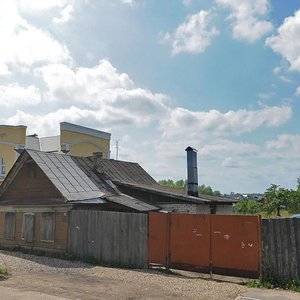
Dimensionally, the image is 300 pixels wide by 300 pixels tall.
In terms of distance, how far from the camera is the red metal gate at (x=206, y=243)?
39.9ft

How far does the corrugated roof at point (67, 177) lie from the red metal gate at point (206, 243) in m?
5.36

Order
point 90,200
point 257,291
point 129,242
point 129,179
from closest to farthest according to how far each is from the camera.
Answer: point 257,291, point 129,242, point 90,200, point 129,179

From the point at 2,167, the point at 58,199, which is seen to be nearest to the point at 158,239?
the point at 58,199

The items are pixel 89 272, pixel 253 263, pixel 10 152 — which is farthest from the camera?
pixel 10 152

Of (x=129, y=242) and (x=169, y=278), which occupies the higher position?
(x=129, y=242)

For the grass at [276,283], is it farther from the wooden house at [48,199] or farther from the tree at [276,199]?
the tree at [276,199]

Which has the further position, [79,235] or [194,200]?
[194,200]

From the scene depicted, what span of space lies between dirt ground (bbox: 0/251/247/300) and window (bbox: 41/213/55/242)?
12.2 feet

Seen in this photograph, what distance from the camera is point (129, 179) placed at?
81.8ft

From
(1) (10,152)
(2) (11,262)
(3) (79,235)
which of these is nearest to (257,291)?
(3) (79,235)

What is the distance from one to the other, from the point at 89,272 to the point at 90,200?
5303mm

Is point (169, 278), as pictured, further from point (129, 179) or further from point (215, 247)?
point (129, 179)

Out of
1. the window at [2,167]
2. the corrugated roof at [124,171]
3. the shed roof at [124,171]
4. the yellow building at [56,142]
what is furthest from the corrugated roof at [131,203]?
the window at [2,167]

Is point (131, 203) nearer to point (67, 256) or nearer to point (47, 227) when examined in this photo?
point (67, 256)
